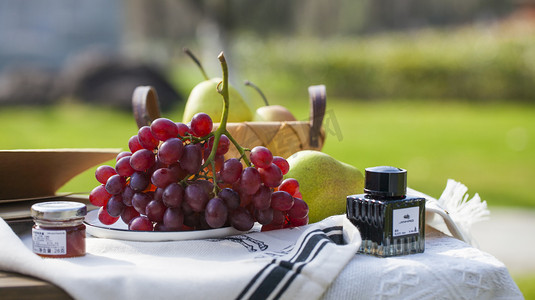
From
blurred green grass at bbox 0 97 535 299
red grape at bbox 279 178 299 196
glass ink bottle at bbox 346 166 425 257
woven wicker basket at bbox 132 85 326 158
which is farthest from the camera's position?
blurred green grass at bbox 0 97 535 299

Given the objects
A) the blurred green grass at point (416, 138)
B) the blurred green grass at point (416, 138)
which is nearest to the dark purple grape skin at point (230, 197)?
the blurred green grass at point (416, 138)

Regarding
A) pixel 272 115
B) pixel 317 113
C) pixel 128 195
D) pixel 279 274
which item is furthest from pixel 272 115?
pixel 279 274

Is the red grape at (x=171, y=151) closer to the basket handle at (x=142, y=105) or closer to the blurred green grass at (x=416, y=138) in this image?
the basket handle at (x=142, y=105)

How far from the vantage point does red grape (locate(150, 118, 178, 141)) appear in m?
1.01

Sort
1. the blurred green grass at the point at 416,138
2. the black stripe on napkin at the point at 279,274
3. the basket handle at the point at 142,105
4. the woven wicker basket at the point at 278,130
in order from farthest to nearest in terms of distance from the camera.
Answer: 1. the blurred green grass at the point at 416,138
2. the basket handle at the point at 142,105
3. the woven wicker basket at the point at 278,130
4. the black stripe on napkin at the point at 279,274

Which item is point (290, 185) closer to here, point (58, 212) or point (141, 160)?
point (141, 160)

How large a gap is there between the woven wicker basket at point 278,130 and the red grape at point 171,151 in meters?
0.26

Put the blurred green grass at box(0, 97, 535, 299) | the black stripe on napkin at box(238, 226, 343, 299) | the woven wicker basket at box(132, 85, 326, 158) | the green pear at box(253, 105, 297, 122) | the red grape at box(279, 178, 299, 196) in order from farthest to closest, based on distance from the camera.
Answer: the blurred green grass at box(0, 97, 535, 299) < the green pear at box(253, 105, 297, 122) < the woven wicker basket at box(132, 85, 326, 158) < the red grape at box(279, 178, 299, 196) < the black stripe on napkin at box(238, 226, 343, 299)

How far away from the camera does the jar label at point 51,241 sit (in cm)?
92

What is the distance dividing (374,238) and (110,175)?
1.69 feet

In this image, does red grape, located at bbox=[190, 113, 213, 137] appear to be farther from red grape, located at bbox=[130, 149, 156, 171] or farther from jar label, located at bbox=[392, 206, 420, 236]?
jar label, located at bbox=[392, 206, 420, 236]

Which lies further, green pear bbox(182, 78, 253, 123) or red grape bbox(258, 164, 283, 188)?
green pear bbox(182, 78, 253, 123)

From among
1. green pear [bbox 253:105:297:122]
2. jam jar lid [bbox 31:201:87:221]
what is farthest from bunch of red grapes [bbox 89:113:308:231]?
green pear [bbox 253:105:297:122]

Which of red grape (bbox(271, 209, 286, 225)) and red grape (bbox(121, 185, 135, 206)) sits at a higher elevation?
red grape (bbox(121, 185, 135, 206))
